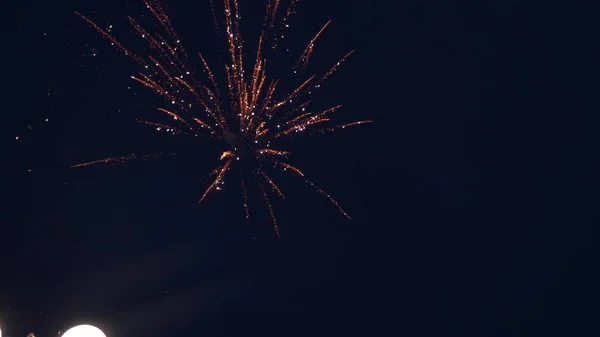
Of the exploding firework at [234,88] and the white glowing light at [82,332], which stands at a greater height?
the exploding firework at [234,88]

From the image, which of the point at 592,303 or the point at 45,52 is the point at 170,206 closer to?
the point at 45,52

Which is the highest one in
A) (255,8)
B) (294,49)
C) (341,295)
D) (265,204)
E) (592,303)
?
(255,8)

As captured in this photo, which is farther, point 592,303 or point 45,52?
point 592,303

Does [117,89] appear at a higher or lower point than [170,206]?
higher

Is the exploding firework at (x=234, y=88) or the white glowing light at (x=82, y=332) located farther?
the exploding firework at (x=234, y=88)

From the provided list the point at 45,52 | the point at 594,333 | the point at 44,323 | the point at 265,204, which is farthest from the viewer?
the point at 594,333

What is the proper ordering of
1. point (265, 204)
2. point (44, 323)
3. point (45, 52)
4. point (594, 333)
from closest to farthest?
point (45, 52), point (44, 323), point (265, 204), point (594, 333)

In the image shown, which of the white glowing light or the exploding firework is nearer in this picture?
the white glowing light

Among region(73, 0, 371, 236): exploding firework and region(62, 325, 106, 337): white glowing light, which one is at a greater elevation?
region(73, 0, 371, 236): exploding firework

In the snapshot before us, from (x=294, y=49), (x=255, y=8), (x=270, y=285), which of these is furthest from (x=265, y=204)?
(x=255, y=8)

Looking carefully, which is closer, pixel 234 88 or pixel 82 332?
pixel 82 332

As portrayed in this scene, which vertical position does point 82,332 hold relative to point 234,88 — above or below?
below
